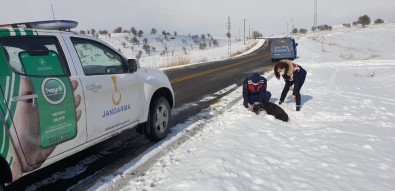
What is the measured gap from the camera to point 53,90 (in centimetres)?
330

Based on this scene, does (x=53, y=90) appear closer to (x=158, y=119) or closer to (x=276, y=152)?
(x=158, y=119)

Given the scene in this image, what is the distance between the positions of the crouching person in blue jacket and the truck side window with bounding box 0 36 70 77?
176 inches

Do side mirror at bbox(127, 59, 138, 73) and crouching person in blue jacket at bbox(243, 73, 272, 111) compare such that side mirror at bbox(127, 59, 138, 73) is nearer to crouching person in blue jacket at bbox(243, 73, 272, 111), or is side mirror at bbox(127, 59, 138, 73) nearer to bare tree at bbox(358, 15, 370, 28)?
crouching person in blue jacket at bbox(243, 73, 272, 111)

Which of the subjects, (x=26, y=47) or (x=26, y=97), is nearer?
(x=26, y=97)

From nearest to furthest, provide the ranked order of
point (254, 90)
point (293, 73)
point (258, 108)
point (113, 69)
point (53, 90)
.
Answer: point (53, 90) < point (113, 69) < point (258, 108) < point (254, 90) < point (293, 73)

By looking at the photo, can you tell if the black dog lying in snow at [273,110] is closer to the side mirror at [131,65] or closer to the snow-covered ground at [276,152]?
the snow-covered ground at [276,152]

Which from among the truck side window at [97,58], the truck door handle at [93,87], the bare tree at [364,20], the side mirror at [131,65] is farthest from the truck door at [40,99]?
the bare tree at [364,20]

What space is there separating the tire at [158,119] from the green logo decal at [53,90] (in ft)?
6.56

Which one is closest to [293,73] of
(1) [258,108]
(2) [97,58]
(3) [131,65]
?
(1) [258,108]

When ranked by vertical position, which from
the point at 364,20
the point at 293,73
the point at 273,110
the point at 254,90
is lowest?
the point at 273,110

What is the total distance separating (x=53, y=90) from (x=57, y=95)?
7 centimetres

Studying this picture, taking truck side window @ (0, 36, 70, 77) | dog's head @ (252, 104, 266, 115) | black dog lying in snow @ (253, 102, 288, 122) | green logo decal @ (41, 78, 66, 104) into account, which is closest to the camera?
truck side window @ (0, 36, 70, 77)

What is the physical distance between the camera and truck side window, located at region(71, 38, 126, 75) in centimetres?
399

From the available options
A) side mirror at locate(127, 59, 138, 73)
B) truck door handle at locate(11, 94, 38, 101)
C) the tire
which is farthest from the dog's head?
truck door handle at locate(11, 94, 38, 101)
